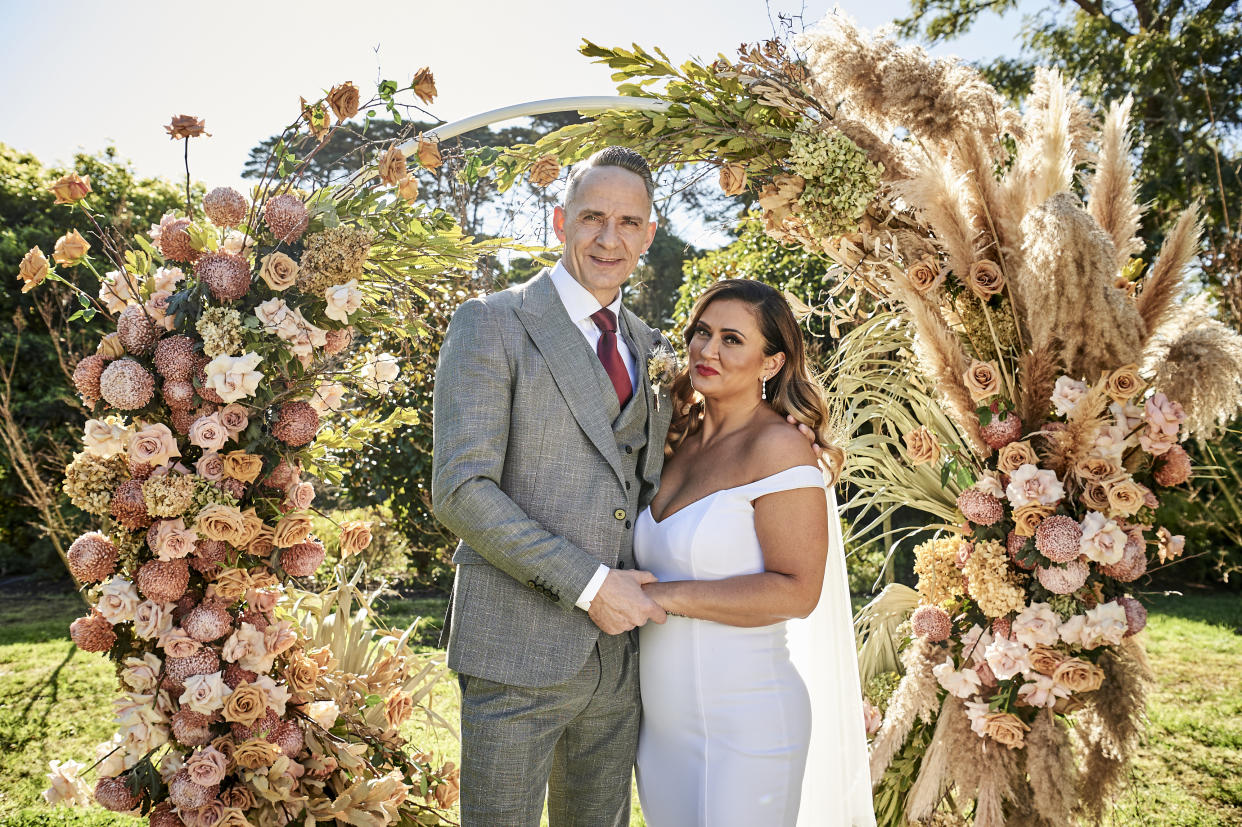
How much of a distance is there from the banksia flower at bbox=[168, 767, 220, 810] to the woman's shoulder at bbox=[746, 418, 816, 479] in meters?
1.95

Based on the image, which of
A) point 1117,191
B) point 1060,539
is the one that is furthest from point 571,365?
point 1117,191

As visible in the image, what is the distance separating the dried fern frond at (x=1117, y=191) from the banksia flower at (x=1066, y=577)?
3.36ft

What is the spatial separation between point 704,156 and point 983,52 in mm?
11270

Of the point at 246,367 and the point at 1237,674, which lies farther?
the point at 1237,674

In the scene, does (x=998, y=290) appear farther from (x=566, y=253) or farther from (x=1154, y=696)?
(x=1154, y=696)

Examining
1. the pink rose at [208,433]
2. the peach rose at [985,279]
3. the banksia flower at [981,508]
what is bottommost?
the banksia flower at [981,508]

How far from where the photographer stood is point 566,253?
271 centimetres

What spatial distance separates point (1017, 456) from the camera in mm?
2965

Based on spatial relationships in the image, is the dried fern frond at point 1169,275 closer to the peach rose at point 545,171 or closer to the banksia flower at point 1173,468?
the banksia flower at point 1173,468

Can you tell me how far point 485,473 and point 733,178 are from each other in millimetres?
1731

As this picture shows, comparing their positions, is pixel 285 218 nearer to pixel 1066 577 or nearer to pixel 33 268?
pixel 33 268

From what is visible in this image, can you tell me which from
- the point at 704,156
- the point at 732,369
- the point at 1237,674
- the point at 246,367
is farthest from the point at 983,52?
the point at 246,367

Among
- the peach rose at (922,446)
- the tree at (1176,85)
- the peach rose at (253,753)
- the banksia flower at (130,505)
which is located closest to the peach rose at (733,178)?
the peach rose at (922,446)

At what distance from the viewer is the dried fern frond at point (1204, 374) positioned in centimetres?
276
